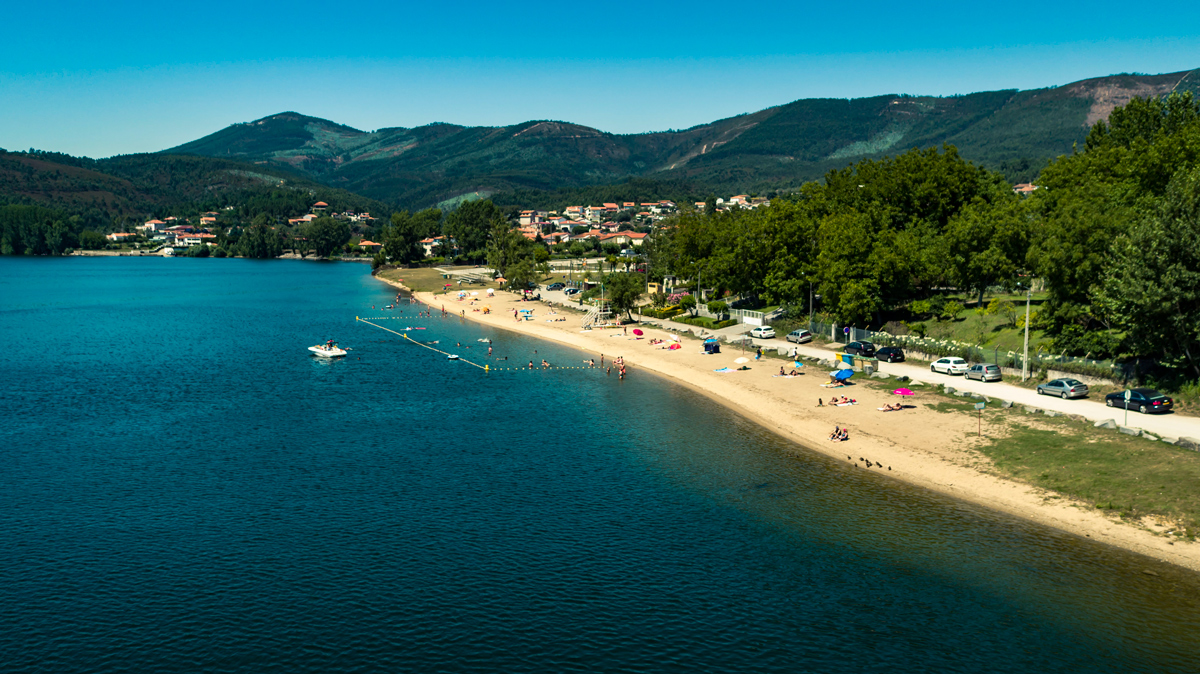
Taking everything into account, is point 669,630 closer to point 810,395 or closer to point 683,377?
point 810,395

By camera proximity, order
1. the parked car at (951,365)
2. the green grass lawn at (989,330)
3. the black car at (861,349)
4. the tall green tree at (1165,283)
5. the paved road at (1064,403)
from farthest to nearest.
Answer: the black car at (861,349) → the green grass lawn at (989,330) → the parked car at (951,365) → the tall green tree at (1165,283) → the paved road at (1064,403)

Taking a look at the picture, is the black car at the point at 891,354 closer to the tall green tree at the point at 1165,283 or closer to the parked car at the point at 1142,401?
the tall green tree at the point at 1165,283

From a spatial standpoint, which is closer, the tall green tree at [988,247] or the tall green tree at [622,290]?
the tall green tree at [988,247]

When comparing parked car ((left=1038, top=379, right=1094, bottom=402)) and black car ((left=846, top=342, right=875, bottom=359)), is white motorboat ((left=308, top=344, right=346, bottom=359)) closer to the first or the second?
black car ((left=846, top=342, right=875, bottom=359))

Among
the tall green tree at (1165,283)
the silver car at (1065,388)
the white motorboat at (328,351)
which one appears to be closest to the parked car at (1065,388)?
the silver car at (1065,388)

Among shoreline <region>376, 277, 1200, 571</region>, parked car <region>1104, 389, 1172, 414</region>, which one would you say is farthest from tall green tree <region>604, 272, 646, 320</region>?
parked car <region>1104, 389, 1172, 414</region>

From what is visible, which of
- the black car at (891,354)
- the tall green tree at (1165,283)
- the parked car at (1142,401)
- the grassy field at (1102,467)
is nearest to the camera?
the grassy field at (1102,467)
